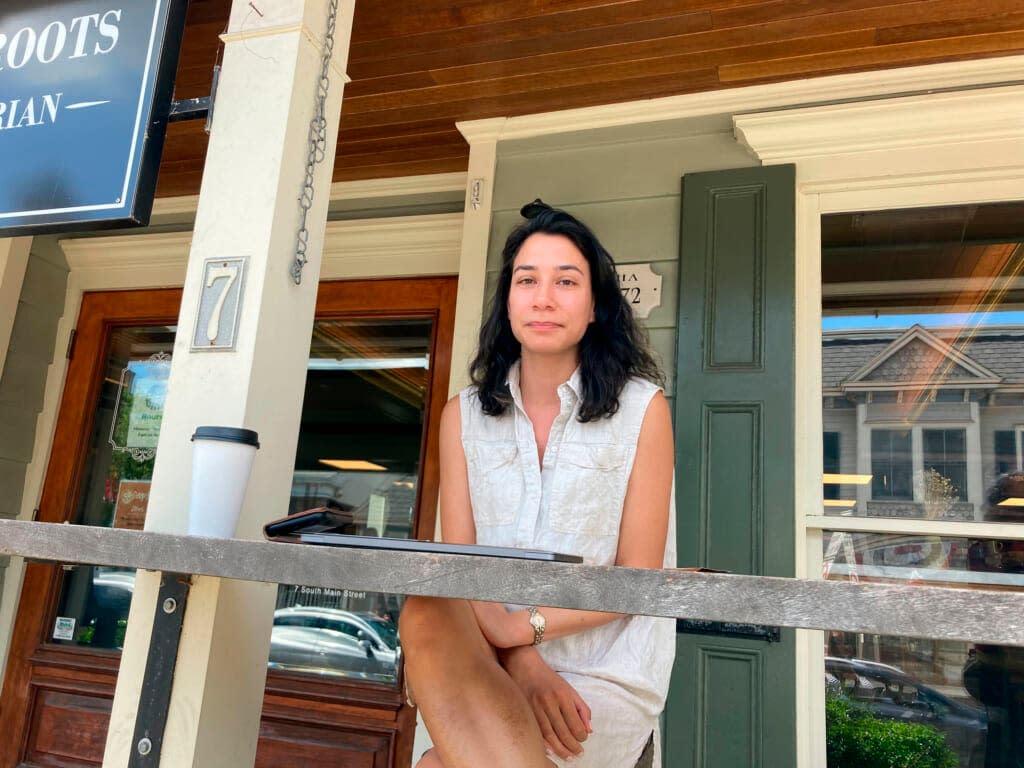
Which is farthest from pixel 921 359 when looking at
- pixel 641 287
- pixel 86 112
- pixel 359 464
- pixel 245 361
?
pixel 86 112

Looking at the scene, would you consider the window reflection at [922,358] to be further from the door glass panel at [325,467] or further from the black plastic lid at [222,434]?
the black plastic lid at [222,434]

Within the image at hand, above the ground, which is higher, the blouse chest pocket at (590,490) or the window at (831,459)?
the window at (831,459)

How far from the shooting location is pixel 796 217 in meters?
2.49

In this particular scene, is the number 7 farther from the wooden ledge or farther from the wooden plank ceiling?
the wooden plank ceiling

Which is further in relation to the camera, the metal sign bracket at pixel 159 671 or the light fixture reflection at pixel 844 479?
the light fixture reflection at pixel 844 479

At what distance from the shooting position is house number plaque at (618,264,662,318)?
2525 mm

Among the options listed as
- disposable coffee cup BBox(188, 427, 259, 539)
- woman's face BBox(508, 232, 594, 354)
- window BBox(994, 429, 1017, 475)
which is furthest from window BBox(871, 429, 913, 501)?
disposable coffee cup BBox(188, 427, 259, 539)

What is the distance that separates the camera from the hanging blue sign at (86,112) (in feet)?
4.88

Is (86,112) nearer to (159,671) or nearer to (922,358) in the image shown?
(159,671)

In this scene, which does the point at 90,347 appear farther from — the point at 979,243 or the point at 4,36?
the point at 979,243

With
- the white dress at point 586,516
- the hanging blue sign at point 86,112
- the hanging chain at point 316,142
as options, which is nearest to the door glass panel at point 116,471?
the hanging blue sign at point 86,112

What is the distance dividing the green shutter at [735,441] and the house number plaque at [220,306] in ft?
4.59

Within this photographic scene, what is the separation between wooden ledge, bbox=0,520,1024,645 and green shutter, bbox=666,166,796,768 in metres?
1.55

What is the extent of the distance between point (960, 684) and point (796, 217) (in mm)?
1418
